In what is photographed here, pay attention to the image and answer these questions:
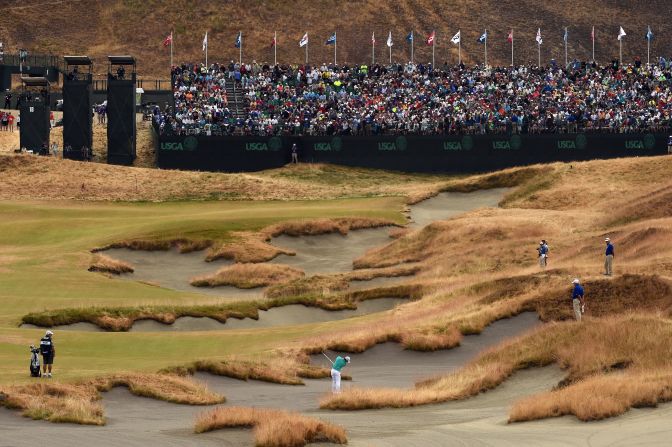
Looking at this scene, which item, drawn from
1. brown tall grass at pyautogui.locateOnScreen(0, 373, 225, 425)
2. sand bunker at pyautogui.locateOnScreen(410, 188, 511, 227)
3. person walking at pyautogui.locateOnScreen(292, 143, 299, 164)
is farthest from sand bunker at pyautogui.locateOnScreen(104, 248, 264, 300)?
brown tall grass at pyautogui.locateOnScreen(0, 373, 225, 425)

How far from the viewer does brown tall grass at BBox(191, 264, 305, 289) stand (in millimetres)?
78375

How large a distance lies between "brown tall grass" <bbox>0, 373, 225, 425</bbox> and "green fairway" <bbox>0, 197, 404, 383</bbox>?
5.82 feet

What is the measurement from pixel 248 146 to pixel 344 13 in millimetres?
52414

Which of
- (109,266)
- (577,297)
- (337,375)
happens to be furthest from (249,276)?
(337,375)

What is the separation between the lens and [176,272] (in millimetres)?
82312

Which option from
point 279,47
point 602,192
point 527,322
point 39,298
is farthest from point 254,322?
point 279,47

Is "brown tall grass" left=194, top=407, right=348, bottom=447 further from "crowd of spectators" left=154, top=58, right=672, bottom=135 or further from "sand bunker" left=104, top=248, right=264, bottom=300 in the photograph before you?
"crowd of spectators" left=154, top=58, right=672, bottom=135

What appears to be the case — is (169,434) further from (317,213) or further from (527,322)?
(317,213)

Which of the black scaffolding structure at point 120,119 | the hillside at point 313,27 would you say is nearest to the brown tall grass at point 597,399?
the black scaffolding structure at point 120,119

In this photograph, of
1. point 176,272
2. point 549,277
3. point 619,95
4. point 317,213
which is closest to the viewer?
point 549,277

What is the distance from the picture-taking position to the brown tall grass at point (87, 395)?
39.2 metres

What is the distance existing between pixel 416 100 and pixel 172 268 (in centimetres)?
4079

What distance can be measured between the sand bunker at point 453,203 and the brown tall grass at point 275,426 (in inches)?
2312

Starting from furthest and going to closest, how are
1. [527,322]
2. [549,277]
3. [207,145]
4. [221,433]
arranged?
[207,145], [549,277], [527,322], [221,433]
